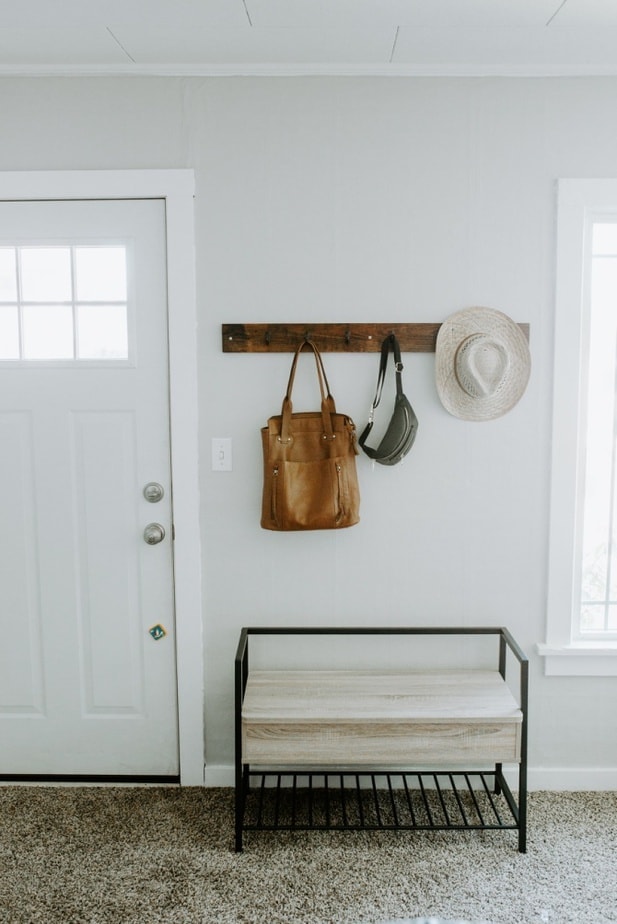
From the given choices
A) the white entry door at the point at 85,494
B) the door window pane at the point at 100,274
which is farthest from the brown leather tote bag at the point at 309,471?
the door window pane at the point at 100,274

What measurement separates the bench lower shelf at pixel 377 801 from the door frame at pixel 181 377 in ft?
0.93

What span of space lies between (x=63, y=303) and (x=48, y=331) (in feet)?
0.34

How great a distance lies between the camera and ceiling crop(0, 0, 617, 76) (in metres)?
1.71

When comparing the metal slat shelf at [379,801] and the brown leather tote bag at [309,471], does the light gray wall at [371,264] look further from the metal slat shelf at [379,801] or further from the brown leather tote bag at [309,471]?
the metal slat shelf at [379,801]

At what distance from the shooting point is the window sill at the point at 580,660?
2168 millimetres

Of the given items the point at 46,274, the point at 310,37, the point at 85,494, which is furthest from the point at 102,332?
the point at 310,37

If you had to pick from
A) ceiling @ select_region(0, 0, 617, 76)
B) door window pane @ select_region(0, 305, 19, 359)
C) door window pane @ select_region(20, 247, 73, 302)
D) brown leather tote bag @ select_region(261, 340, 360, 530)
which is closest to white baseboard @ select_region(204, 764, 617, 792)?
brown leather tote bag @ select_region(261, 340, 360, 530)

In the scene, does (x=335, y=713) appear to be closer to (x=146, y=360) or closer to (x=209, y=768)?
(x=209, y=768)

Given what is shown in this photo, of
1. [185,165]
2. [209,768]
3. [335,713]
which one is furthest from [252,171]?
[209,768]

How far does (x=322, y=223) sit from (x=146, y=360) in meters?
0.72

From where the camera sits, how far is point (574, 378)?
6.91 ft

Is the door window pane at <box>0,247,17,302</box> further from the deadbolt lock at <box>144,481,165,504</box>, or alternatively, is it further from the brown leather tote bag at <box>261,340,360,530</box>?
the brown leather tote bag at <box>261,340,360,530</box>

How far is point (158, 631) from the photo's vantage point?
2219 millimetres

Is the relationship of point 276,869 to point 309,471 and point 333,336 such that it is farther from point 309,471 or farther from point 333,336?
point 333,336
